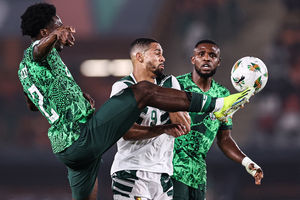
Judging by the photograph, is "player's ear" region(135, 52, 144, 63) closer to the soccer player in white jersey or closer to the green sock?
the soccer player in white jersey

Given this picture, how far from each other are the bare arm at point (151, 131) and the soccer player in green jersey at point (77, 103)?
0.50 feet

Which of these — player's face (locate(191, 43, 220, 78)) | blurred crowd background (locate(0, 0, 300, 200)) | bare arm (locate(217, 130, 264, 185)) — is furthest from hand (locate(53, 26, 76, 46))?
blurred crowd background (locate(0, 0, 300, 200))

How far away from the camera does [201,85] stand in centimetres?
490

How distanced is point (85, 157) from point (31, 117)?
432 inches

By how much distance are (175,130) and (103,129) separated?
1.77ft

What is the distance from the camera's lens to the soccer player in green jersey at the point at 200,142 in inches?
180

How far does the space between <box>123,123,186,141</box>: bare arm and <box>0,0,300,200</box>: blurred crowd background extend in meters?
5.87

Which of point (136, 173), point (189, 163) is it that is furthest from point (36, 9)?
point (189, 163)

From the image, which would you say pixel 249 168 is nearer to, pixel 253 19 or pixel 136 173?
pixel 136 173

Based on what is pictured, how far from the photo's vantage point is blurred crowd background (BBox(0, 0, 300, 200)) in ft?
33.2

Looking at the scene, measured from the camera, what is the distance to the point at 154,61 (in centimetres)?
435

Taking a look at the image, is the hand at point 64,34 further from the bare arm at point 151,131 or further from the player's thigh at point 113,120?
the bare arm at point 151,131

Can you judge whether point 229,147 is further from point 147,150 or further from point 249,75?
point 147,150

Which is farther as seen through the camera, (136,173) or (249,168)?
(249,168)
